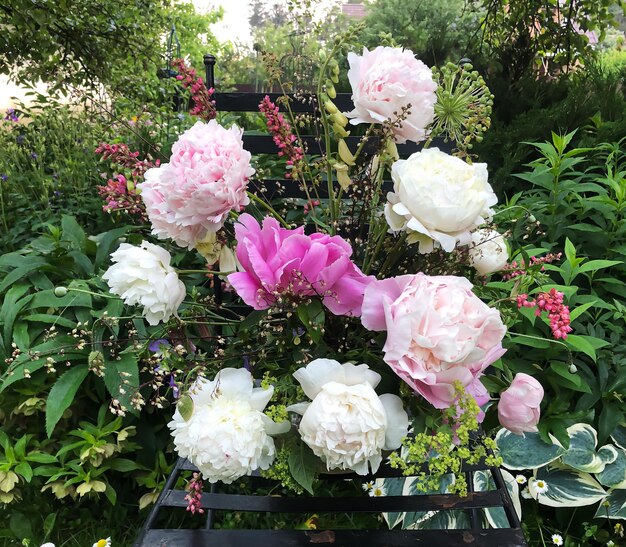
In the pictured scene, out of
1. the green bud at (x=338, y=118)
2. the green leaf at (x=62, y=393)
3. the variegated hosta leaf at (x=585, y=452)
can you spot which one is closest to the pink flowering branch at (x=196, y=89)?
the green bud at (x=338, y=118)

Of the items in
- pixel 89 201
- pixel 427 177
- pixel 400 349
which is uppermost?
pixel 427 177

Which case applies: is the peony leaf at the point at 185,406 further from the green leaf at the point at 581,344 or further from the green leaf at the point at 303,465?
the green leaf at the point at 581,344

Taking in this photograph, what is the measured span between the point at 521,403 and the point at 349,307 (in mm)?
308

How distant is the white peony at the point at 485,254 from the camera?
852mm

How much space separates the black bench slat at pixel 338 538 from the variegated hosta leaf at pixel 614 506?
26.2 inches

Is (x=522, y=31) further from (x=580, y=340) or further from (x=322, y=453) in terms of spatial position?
(x=322, y=453)

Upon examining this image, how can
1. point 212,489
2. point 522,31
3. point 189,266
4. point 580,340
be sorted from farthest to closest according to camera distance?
point 522,31 → point 189,266 → point 580,340 → point 212,489

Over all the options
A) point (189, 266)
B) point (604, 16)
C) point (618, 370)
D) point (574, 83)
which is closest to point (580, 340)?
point (618, 370)

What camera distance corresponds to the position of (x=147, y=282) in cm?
74

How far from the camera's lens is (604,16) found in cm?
319

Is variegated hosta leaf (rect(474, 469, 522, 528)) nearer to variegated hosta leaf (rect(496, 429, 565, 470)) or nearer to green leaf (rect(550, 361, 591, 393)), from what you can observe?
variegated hosta leaf (rect(496, 429, 565, 470))

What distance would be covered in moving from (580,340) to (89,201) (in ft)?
6.36

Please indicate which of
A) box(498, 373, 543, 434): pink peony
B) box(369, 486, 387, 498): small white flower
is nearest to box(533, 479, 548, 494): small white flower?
box(369, 486, 387, 498): small white flower

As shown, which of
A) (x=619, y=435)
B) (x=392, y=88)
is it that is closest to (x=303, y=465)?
(x=392, y=88)
